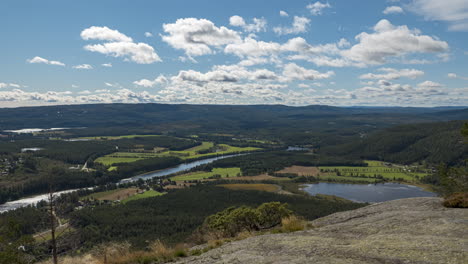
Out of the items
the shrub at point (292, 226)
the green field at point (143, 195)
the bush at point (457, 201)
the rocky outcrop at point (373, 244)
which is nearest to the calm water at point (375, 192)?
the green field at point (143, 195)

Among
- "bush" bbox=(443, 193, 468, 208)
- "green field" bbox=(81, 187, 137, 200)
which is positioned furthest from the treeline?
"bush" bbox=(443, 193, 468, 208)

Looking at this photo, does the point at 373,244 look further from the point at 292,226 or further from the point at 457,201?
the point at 457,201

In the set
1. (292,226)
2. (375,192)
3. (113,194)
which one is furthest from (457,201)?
(113,194)

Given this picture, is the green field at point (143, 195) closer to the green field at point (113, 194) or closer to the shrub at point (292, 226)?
the green field at point (113, 194)

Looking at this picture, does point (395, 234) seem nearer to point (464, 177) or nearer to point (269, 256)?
point (269, 256)

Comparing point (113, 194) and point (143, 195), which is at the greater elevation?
point (143, 195)

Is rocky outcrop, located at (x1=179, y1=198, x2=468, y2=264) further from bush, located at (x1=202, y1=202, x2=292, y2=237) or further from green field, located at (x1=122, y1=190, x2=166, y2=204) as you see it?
Result: green field, located at (x1=122, y1=190, x2=166, y2=204)

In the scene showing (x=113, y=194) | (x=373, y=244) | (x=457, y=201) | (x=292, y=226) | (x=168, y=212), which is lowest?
(x=113, y=194)
